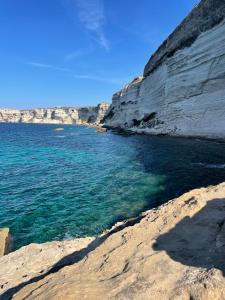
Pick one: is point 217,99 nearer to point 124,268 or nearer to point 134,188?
point 134,188

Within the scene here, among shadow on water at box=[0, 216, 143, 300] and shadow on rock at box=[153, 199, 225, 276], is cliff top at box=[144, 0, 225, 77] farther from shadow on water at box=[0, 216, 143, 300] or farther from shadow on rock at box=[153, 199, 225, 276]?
shadow on water at box=[0, 216, 143, 300]

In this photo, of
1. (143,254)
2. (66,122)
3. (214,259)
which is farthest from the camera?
(66,122)

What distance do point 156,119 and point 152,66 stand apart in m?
14.6

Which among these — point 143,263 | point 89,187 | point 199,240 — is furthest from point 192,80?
point 143,263

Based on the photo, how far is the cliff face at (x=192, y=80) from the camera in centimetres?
3753

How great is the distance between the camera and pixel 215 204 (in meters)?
9.05

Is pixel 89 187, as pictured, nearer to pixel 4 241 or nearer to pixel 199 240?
pixel 4 241

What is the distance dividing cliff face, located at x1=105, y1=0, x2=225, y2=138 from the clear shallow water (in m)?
8.21

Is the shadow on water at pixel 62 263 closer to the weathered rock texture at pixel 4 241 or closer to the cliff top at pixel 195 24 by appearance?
the weathered rock texture at pixel 4 241

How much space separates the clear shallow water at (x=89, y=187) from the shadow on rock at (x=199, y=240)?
19.8 ft

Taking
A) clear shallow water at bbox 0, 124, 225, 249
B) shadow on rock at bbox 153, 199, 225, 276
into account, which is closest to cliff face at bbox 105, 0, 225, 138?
clear shallow water at bbox 0, 124, 225, 249

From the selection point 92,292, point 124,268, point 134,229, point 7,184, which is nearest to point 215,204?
point 134,229

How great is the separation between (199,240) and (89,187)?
13.8 meters

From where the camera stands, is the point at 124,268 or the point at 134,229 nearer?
the point at 124,268
